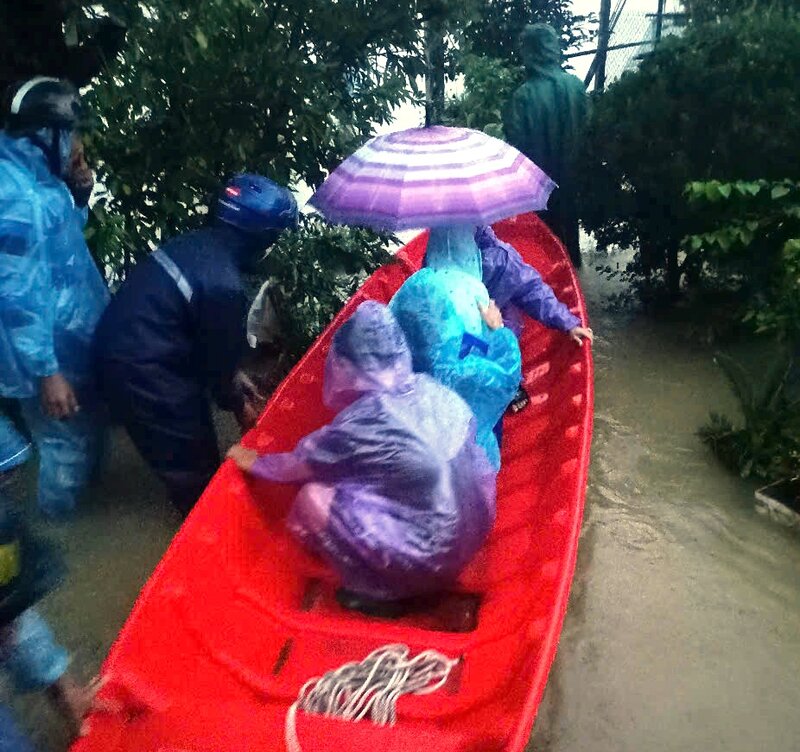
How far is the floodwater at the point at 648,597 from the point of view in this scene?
2.25m

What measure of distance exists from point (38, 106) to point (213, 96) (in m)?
0.92

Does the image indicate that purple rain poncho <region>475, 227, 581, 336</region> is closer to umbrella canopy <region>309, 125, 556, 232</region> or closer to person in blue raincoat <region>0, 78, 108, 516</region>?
umbrella canopy <region>309, 125, 556, 232</region>

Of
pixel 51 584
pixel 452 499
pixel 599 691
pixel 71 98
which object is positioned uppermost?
pixel 71 98

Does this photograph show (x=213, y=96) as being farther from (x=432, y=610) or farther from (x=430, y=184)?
(x=432, y=610)

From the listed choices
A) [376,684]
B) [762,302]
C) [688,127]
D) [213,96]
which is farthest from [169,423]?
[688,127]

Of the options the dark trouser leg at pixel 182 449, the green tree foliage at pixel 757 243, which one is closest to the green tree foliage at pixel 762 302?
the green tree foliage at pixel 757 243

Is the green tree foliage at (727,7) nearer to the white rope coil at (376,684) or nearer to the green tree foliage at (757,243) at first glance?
the green tree foliage at (757,243)

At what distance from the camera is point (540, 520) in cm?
235

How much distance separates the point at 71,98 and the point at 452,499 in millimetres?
1933

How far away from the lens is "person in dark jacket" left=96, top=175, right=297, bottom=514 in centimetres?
254

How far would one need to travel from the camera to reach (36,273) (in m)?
2.36

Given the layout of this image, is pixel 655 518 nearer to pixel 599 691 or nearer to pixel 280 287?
pixel 599 691

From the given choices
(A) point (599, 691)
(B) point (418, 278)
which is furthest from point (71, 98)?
(A) point (599, 691)

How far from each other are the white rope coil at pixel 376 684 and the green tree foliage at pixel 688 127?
318 centimetres
